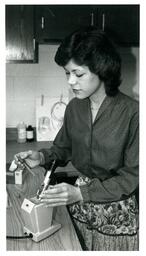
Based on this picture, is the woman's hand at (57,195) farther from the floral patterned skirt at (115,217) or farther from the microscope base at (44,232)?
the floral patterned skirt at (115,217)

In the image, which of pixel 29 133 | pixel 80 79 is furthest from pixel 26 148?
pixel 80 79

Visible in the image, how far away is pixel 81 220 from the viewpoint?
133cm

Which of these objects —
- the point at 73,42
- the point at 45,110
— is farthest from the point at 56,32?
the point at 73,42

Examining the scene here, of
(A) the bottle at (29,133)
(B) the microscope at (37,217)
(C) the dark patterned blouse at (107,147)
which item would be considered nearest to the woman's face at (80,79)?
(C) the dark patterned blouse at (107,147)

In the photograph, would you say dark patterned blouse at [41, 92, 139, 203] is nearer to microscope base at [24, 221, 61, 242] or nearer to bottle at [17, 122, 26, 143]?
microscope base at [24, 221, 61, 242]

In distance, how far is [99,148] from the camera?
1239 millimetres

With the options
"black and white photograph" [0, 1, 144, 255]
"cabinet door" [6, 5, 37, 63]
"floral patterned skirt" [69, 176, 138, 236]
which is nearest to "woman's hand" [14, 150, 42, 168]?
"black and white photograph" [0, 1, 144, 255]

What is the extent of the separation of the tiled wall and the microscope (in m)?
1.50

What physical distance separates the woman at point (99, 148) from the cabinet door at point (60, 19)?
29.8 inches

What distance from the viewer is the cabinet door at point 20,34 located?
1.90 m

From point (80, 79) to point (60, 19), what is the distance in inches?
37.5

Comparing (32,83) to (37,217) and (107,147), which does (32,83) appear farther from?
(37,217)
